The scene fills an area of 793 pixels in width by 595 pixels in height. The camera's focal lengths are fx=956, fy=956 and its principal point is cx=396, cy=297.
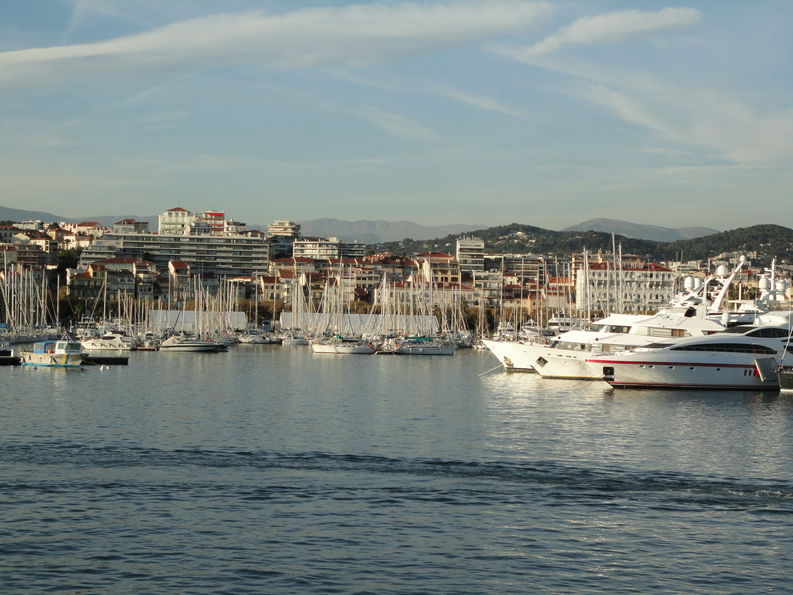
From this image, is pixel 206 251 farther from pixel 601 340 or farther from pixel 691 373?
pixel 691 373

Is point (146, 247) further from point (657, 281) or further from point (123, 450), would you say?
point (123, 450)

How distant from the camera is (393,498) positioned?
18.6 metres

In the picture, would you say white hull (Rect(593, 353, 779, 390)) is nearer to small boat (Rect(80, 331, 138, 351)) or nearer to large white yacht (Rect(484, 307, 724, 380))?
large white yacht (Rect(484, 307, 724, 380))

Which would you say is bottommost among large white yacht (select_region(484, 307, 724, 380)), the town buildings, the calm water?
the calm water

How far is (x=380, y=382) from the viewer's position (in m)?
49.8

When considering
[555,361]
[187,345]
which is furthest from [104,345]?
[555,361]

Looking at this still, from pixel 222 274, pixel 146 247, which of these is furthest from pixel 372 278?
pixel 146 247

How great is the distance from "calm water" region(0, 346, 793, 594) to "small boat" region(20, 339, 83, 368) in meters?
20.9

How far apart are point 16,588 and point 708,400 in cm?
Result: 3100

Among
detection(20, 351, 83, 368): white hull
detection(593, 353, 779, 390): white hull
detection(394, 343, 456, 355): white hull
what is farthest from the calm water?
detection(394, 343, 456, 355): white hull

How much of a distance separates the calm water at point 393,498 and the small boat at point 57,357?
20942 millimetres

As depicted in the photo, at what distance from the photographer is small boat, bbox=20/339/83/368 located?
5566 cm

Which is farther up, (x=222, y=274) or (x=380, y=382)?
(x=222, y=274)

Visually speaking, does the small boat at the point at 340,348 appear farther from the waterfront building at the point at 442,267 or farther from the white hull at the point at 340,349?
the waterfront building at the point at 442,267
